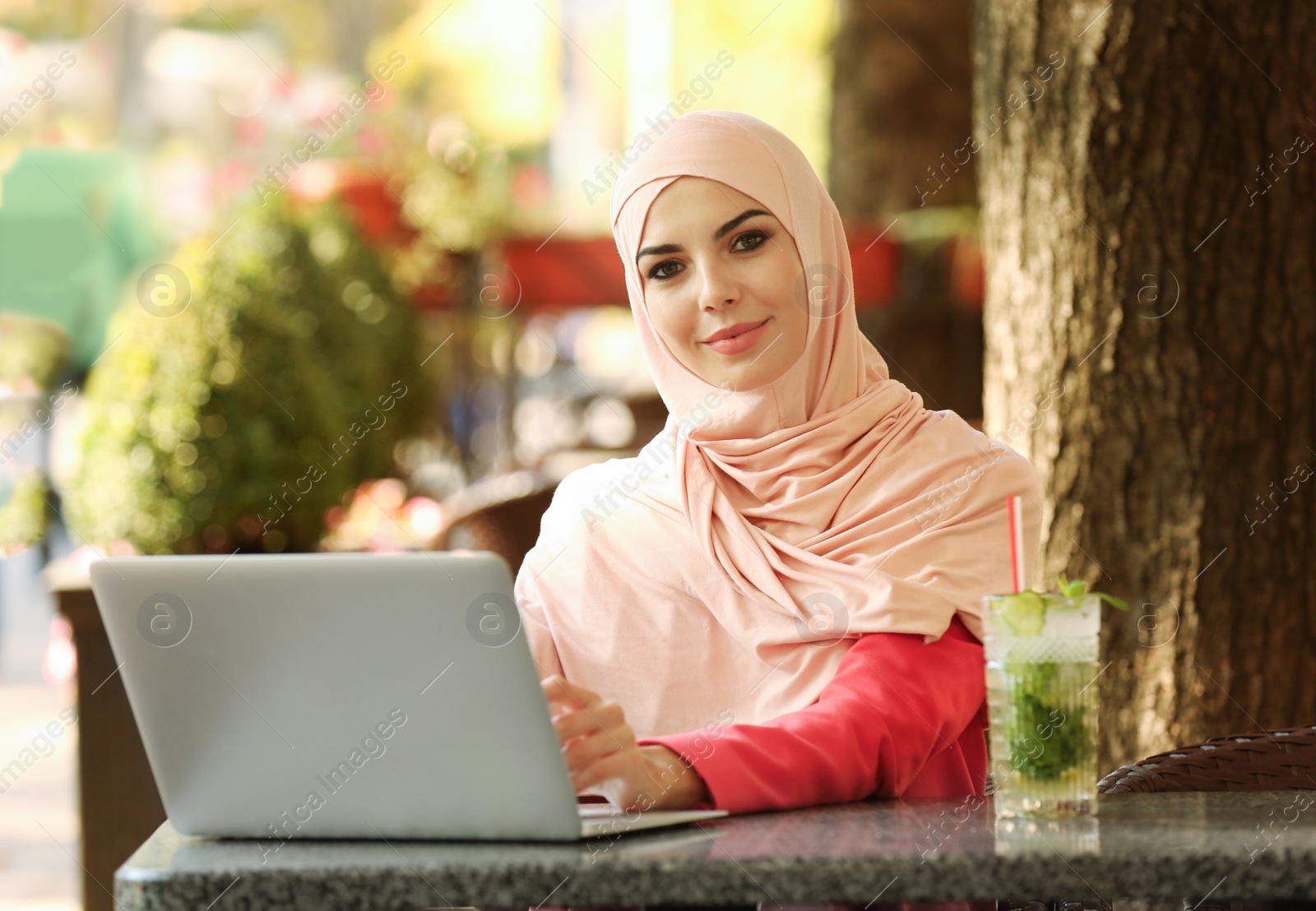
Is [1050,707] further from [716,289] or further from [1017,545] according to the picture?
[716,289]

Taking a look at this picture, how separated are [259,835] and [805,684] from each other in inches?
24.5

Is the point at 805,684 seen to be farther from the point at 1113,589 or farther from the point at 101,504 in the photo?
the point at 101,504

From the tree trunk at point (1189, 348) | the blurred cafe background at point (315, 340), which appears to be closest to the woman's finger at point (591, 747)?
the blurred cafe background at point (315, 340)

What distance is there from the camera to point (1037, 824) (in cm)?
118

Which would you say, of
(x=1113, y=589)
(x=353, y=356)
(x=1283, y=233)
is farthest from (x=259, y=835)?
(x=353, y=356)

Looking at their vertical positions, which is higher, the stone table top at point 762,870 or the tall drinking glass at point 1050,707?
the tall drinking glass at point 1050,707

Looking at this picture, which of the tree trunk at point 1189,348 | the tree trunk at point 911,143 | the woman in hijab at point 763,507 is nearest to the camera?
the woman in hijab at point 763,507

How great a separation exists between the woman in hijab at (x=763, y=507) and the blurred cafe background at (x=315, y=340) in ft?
1.17

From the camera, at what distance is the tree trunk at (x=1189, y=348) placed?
2.35 m

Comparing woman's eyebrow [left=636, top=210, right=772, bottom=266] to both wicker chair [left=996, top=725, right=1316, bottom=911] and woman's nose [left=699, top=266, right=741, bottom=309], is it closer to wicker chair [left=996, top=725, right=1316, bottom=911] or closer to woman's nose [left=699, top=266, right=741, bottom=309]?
woman's nose [left=699, top=266, right=741, bottom=309]

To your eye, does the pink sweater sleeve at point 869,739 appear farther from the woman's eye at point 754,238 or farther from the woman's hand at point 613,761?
the woman's eye at point 754,238

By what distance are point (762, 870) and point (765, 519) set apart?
69 cm

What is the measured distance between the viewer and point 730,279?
1.70 meters

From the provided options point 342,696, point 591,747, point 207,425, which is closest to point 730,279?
point 591,747
